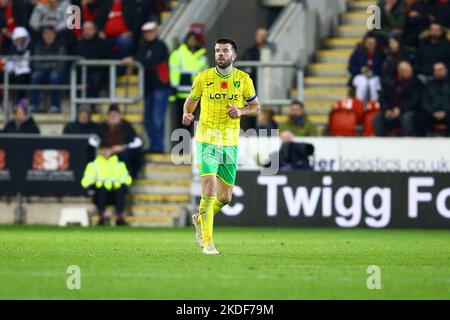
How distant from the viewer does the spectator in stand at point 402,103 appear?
25875 millimetres

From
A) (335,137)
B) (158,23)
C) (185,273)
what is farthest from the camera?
(158,23)

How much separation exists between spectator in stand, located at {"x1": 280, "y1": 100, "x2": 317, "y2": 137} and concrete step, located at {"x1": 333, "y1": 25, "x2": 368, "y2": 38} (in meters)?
4.26

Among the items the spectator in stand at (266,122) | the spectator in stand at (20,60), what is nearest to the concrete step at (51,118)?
the spectator in stand at (20,60)

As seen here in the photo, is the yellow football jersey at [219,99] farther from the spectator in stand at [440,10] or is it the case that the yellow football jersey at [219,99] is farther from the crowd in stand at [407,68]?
the spectator in stand at [440,10]

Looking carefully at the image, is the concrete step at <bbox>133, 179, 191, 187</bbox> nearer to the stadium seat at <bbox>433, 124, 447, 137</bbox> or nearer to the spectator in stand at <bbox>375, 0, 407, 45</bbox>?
the spectator in stand at <bbox>375, 0, 407, 45</bbox>

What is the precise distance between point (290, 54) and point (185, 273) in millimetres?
15350

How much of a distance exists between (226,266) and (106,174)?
1171 centimetres

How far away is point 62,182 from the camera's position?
2700cm

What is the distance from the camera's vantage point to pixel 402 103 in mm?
25953

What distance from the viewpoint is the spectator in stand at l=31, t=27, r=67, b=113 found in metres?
28.9

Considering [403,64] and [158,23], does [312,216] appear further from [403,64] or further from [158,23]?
[158,23]

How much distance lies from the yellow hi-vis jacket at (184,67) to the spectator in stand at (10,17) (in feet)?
13.4

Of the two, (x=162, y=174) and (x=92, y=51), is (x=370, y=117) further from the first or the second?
(x=92, y=51)
